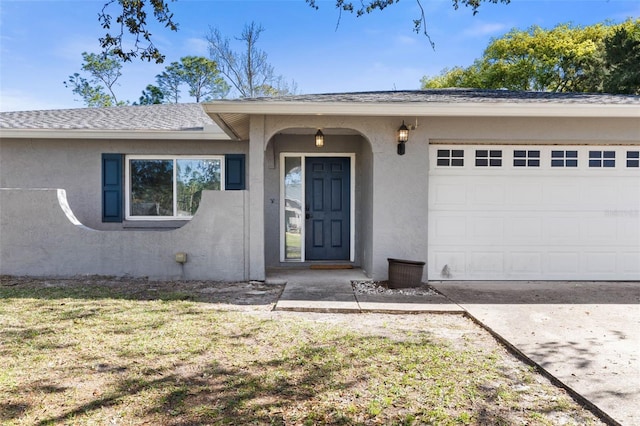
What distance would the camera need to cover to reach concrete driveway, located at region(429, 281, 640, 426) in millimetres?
3029

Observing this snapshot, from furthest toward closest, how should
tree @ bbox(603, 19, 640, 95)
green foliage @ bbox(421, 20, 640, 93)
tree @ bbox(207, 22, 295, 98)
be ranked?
green foliage @ bbox(421, 20, 640, 93)
tree @ bbox(207, 22, 295, 98)
tree @ bbox(603, 19, 640, 95)

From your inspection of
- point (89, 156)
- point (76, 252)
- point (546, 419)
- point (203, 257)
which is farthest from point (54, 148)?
point (546, 419)

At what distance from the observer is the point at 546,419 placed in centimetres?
263

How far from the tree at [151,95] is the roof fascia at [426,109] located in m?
27.6

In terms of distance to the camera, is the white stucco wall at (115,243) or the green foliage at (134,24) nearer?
the green foliage at (134,24)

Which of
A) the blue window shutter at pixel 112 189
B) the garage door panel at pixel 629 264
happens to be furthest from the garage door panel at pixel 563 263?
the blue window shutter at pixel 112 189

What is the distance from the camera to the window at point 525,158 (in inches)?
278

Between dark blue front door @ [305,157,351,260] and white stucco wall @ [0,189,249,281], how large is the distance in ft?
7.16

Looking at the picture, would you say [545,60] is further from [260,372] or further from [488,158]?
[260,372]

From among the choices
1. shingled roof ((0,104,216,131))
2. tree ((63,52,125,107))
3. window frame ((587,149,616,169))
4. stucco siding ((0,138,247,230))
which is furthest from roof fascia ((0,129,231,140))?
tree ((63,52,125,107))

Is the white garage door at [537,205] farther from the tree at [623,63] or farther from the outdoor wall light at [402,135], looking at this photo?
the tree at [623,63]

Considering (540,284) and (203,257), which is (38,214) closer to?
(203,257)

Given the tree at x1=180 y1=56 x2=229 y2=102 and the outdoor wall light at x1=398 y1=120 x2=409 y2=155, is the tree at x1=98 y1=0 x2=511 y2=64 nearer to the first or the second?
the outdoor wall light at x1=398 y1=120 x2=409 y2=155

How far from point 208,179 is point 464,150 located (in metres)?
5.14
